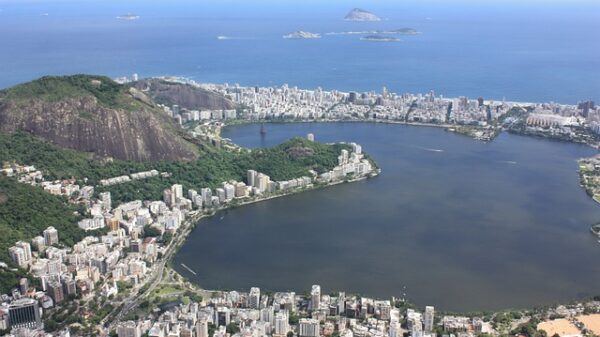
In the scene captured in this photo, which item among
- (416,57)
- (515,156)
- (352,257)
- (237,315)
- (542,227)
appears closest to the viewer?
(237,315)

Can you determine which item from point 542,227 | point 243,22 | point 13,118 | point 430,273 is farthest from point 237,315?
point 243,22

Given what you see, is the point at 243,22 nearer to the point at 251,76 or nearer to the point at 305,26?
the point at 305,26

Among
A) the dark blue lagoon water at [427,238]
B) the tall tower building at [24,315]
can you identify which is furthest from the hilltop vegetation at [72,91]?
the tall tower building at [24,315]

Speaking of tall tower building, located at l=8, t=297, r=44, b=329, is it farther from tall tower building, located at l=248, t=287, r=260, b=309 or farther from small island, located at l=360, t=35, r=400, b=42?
small island, located at l=360, t=35, r=400, b=42

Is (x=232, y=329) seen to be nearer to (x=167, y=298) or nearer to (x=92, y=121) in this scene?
(x=167, y=298)

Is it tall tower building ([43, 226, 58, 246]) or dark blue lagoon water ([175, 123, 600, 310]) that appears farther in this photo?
tall tower building ([43, 226, 58, 246])

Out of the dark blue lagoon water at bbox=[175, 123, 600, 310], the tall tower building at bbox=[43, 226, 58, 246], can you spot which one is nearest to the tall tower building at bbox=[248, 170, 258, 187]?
the dark blue lagoon water at bbox=[175, 123, 600, 310]

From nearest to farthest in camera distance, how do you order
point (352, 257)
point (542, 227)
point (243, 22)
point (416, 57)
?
point (352, 257), point (542, 227), point (416, 57), point (243, 22)
